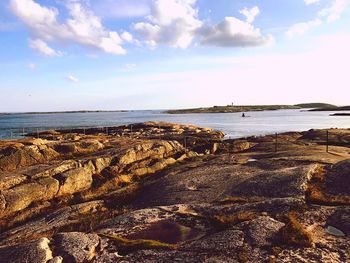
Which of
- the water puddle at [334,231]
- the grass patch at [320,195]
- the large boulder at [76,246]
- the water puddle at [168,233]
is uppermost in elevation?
the grass patch at [320,195]

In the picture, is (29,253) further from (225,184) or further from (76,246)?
(225,184)

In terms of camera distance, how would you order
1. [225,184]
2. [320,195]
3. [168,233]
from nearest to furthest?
[168,233]
[320,195]
[225,184]

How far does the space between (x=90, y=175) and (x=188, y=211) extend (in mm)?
14970

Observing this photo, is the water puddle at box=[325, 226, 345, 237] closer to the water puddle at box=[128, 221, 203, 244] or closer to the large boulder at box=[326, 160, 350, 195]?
the water puddle at box=[128, 221, 203, 244]

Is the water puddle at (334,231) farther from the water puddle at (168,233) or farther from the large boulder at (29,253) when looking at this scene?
the large boulder at (29,253)

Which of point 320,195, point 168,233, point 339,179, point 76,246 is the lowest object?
point 168,233

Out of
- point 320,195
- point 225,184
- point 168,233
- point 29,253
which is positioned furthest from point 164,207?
point 320,195

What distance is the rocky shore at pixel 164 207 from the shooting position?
1232 cm

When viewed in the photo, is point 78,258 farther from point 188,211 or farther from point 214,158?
point 214,158

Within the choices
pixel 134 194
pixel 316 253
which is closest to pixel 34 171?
pixel 134 194

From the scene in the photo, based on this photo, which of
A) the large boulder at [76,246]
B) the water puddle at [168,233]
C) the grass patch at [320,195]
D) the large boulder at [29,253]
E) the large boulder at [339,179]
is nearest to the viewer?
the large boulder at [29,253]

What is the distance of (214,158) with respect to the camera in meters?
34.7

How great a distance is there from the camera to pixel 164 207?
1811 centimetres

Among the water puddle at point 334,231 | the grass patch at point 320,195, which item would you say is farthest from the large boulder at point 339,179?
the water puddle at point 334,231
